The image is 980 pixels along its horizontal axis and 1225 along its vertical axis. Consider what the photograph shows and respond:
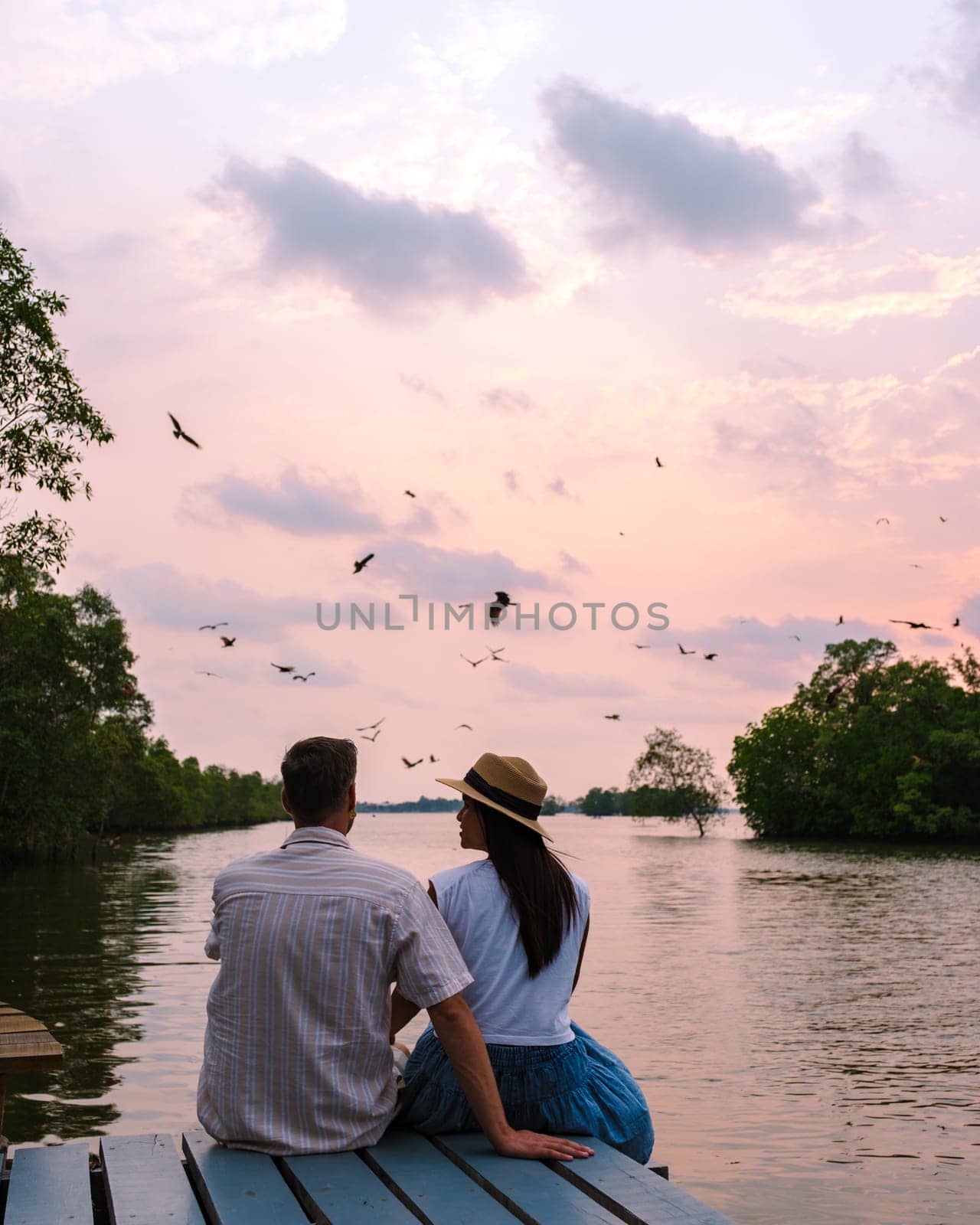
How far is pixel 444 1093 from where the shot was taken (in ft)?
13.6

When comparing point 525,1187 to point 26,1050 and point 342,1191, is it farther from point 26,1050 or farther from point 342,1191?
point 26,1050

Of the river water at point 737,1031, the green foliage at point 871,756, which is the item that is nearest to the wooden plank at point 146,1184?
the river water at point 737,1031

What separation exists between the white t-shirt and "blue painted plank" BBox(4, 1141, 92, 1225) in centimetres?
132

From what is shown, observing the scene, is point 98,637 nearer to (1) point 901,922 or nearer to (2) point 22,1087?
(1) point 901,922

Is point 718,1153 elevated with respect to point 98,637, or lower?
lower

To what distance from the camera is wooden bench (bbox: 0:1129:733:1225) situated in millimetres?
3301

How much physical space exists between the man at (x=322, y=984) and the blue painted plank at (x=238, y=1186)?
8cm

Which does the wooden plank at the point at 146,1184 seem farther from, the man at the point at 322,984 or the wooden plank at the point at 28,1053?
the wooden plank at the point at 28,1053

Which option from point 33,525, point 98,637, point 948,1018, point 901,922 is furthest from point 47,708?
point 948,1018

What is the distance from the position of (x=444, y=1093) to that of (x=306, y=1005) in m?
0.62

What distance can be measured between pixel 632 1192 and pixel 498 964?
98 cm

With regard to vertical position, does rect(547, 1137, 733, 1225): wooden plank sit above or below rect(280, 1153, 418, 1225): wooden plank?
above

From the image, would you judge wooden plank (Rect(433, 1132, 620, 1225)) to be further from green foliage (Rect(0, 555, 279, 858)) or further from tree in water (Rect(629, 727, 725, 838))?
tree in water (Rect(629, 727, 725, 838))

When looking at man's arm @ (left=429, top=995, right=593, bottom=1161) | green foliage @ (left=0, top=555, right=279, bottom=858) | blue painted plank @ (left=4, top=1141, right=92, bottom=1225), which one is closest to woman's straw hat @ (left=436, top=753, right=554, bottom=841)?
man's arm @ (left=429, top=995, right=593, bottom=1161)
